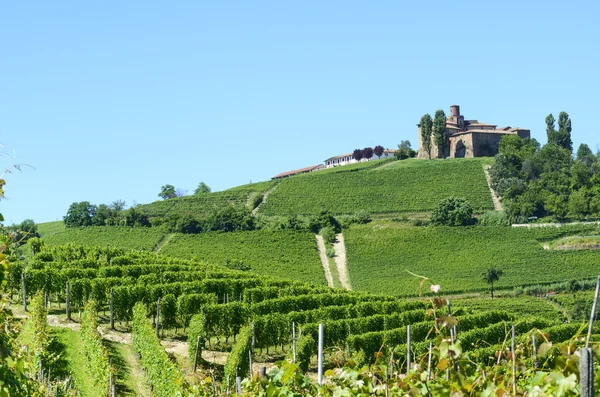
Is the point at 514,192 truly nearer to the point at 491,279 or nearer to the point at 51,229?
the point at 491,279

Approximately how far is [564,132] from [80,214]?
6757cm

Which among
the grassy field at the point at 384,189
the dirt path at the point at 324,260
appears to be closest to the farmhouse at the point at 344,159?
the grassy field at the point at 384,189

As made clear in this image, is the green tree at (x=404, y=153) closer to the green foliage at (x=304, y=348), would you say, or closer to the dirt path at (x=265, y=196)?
the dirt path at (x=265, y=196)

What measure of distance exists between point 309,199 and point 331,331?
65.9 meters

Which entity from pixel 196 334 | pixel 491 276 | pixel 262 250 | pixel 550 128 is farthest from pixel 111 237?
pixel 550 128

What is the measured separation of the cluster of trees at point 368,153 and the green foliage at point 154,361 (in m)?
101

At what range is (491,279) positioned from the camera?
6128 cm

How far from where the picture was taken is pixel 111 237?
75688 millimetres

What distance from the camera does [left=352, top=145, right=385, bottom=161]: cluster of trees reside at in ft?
407

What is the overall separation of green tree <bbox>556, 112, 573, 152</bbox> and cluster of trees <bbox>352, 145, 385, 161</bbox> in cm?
2586

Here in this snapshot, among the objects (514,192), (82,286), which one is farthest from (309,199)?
(82,286)

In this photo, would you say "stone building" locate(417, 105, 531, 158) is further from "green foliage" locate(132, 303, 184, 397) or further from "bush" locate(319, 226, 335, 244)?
"green foliage" locate(132, 303, 184, 397)

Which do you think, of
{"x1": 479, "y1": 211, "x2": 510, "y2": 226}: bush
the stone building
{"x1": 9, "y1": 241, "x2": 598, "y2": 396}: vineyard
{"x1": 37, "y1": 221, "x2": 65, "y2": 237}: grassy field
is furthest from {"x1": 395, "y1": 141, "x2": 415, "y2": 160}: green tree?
{"x1": 9, "y1": 241, "x2": 598, "y2": 396}: vineyard

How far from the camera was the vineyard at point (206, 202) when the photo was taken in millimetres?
88750
